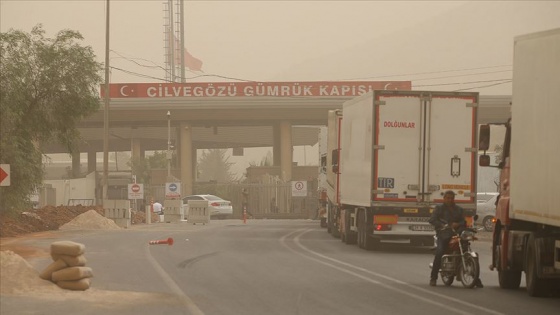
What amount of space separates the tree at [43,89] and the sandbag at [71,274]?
22259mm

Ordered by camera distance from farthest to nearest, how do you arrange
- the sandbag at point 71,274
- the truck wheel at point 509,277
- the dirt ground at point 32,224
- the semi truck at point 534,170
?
the dirt ground at point 32,224, the truck wheel at point 509,277, the sandbag at point 71,274, the semi truck at point 534,170

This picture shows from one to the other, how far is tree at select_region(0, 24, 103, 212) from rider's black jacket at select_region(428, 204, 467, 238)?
22.8m

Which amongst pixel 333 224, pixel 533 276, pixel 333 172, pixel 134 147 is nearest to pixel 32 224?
pixel 333 224

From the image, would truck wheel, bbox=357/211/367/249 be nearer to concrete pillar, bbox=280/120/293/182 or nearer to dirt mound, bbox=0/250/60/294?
dirt mound, bbox=0/250/60/294

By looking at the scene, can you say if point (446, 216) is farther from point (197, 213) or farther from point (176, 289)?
Result: point (197, 213)

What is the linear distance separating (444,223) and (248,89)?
227ft

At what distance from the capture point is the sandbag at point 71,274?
58.9 ft

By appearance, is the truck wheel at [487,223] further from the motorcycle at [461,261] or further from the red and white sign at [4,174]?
the motorcycle at [461,261]

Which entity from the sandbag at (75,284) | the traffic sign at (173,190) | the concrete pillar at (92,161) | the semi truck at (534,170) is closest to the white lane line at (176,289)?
the sandbag at (75,284)

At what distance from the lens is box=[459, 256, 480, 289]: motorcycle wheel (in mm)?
19156

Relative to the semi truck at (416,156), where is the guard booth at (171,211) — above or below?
below

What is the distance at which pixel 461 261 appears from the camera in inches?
773

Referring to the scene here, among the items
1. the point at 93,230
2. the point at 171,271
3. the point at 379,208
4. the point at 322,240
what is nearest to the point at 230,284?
the point at 171,271

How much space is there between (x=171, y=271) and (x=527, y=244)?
306 inches
